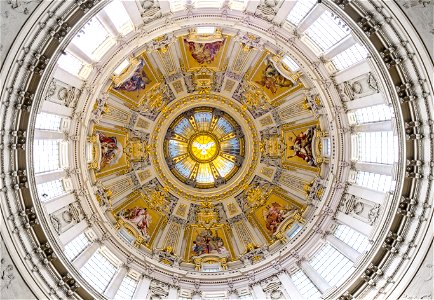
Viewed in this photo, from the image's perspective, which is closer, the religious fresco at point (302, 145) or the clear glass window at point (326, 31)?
the clear glass window at point (326, 31)

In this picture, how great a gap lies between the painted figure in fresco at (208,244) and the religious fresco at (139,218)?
3473mm

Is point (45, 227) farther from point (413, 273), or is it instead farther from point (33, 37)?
point (413, 273)

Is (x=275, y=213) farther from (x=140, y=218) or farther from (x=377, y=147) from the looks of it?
(x=377, y=147)

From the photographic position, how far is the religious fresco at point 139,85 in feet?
108

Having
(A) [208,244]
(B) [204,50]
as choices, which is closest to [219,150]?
(A) [208,244]

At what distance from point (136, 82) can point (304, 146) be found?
14.2 metres

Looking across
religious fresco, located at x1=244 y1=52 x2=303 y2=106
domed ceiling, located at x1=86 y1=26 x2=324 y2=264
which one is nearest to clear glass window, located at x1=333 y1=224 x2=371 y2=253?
domed ceiling, located at x1=86 y1=26 x2=324 y2=264

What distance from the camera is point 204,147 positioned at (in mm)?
40125

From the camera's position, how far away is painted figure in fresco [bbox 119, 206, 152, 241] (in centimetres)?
3426

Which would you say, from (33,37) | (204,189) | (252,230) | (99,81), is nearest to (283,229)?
(252,230)

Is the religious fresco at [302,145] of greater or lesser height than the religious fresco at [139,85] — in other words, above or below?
below

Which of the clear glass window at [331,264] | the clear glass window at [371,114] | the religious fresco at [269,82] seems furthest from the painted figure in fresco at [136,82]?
the clear glass window at [331,264]

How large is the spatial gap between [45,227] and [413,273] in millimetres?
18296

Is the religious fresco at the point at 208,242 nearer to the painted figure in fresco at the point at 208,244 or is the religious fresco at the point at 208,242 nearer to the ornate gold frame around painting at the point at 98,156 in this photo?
the painted figure in fresco at the point at 208,244
